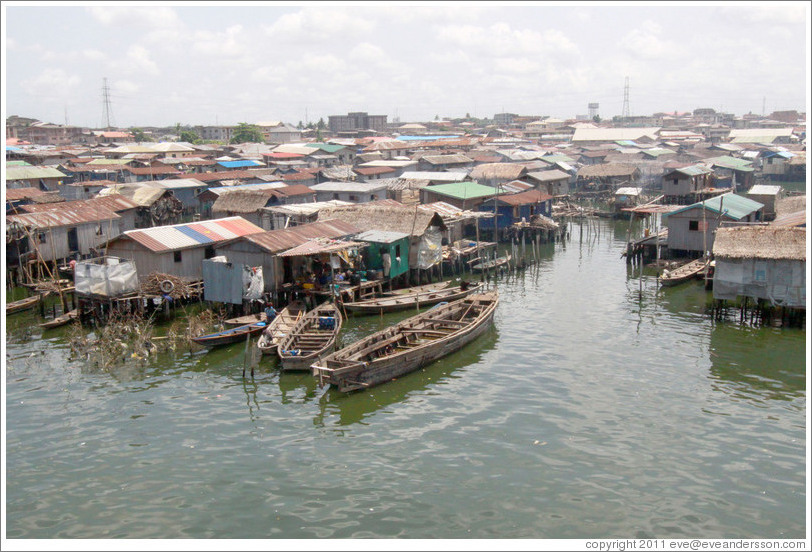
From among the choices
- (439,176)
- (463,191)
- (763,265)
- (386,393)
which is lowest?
(386,393)

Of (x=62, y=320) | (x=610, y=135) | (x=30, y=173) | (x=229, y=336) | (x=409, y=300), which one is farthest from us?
(x=610, y=135)

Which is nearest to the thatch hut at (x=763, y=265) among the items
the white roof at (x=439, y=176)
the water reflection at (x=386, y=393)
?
the water reflection at (x=386, y=393)

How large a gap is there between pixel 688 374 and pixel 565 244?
24758mm

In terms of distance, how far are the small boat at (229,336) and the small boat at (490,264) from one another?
48.4 feet

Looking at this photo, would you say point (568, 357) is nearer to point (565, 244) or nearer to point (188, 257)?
point (188, 257)

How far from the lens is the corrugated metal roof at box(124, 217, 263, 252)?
26219 mm

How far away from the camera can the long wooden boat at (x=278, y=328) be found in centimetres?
2105

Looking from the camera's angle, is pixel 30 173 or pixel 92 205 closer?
pixel 92 205

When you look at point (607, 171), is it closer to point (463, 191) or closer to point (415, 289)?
point (463, 191)

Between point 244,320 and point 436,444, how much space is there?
34.5ft

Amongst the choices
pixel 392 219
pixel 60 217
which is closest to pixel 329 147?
pixel 392 219

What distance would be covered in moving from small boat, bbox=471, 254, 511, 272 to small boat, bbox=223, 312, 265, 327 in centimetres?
1382

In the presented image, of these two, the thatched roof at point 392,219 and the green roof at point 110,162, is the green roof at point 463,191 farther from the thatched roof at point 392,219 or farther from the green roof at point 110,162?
the green roof at point 110,162

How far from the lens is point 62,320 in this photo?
Answer: 2469 centimetres
